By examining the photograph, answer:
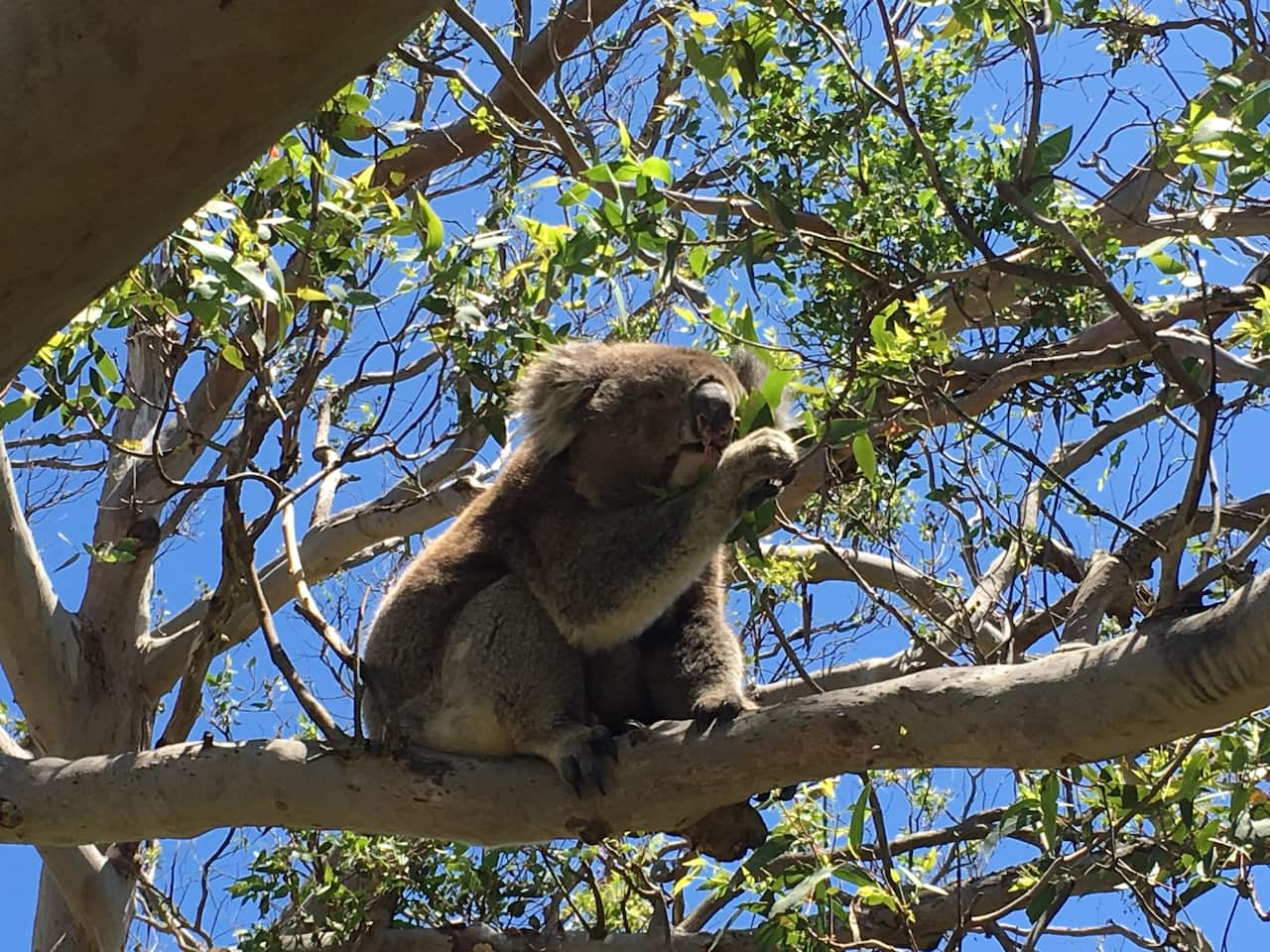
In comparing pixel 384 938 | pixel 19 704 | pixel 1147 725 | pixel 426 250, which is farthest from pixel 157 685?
pixel 1147 725

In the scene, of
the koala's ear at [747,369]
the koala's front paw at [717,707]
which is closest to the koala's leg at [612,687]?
the koala's front paw at [717,707]

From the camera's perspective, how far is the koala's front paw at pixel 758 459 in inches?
131

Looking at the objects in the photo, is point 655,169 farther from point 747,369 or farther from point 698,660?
point 747,369

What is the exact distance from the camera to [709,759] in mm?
2781

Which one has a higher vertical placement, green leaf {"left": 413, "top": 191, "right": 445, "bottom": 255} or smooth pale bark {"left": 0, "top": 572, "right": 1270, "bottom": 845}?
green leaf {"left": 413, "top": 191, "right": 445, "bottom": 255}

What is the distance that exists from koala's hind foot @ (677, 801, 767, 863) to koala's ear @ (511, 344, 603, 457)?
1.46 meters

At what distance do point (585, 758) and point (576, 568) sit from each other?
0.74 m

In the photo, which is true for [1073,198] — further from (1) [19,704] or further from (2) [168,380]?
(1) [19,704]

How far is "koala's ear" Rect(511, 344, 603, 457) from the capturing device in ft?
13.9

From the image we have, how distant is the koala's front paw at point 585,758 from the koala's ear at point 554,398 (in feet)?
3.91

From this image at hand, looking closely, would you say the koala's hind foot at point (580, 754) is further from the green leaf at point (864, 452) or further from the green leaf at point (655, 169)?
the green leaf at point (655, 169)

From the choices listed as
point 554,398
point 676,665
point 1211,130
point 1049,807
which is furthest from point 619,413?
point 1211,130

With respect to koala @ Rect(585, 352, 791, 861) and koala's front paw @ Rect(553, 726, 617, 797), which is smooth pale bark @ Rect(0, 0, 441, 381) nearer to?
koala's front paw @ Rect(553, 726, 617, 797)

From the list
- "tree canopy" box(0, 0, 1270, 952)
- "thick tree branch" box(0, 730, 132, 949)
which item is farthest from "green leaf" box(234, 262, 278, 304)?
"thick tree branch" box(0, 730, 132, 949)
